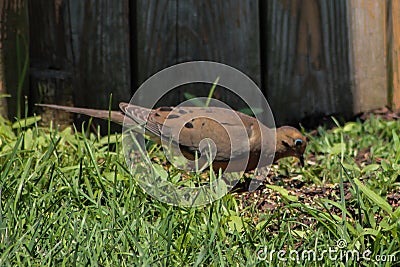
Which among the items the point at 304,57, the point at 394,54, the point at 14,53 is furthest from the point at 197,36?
the point at 394,54

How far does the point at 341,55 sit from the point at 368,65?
250 millimetres

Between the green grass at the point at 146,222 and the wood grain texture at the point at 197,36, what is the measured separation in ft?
4.47

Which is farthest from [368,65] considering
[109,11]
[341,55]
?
[109,11]

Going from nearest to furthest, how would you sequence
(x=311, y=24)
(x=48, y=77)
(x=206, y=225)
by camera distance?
(x=206, y=225) < (x=48, y=77) < (x=311, y=24)

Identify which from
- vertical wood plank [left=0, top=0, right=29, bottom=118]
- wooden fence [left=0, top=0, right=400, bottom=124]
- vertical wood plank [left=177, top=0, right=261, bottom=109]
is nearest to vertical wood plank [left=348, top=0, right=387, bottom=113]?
wooden fence [left=0, top=0, right=400, bottom=124]

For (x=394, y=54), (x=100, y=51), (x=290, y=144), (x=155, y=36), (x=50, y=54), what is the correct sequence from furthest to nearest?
(x=394, y=54) → (x=155, y=36) → (x=100, y=51) → (x=50, y=54) → (x=290, y=144)

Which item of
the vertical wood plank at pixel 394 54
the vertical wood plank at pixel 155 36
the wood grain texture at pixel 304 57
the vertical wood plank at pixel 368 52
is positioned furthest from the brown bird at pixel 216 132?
the vertical wood plank at pixel 394 54

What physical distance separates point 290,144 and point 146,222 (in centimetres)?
174

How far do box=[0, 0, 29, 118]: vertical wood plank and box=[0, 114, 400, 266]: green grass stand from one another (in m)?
0.71

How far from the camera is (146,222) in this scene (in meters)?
3.79

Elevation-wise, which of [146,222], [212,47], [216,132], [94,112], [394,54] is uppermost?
[212,47]

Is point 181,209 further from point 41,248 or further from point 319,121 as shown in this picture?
point 319,121

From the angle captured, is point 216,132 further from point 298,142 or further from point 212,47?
point 212,47

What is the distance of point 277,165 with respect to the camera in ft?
18.2
